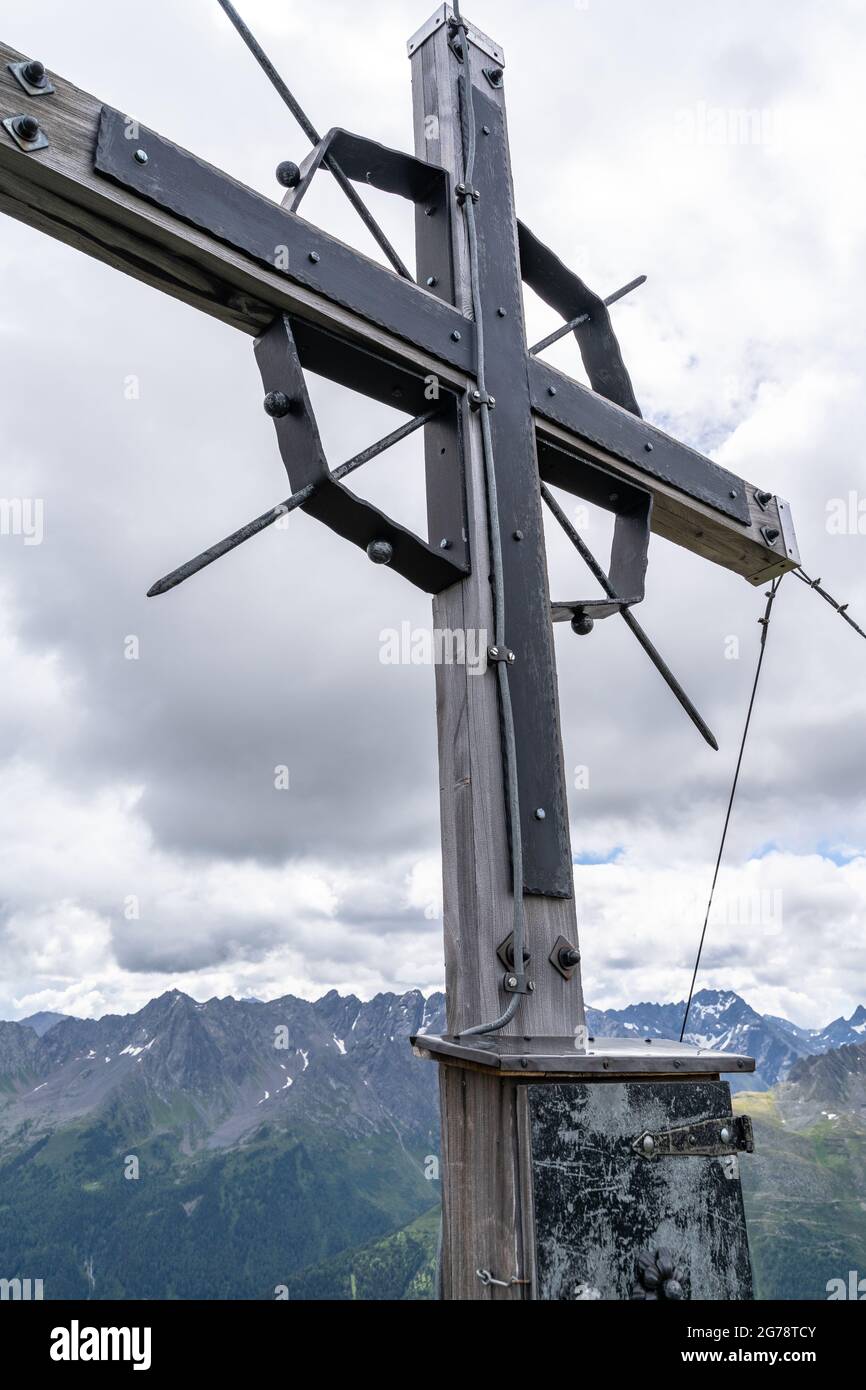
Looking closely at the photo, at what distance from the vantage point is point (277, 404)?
8.48ft

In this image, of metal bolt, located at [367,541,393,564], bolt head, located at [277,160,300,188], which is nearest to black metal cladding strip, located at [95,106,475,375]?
bolt head, located at [277,160,300,188]

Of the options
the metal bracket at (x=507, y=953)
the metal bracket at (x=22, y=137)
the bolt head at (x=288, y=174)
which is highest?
the bolt head at (x=288, y=174)

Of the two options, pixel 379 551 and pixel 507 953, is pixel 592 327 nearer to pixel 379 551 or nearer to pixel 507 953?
pixel 379 551

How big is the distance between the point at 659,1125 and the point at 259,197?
102 inches

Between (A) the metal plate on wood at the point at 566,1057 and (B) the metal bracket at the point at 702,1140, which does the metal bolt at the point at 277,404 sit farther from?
(B) the metal bracket at the point at 702,1140

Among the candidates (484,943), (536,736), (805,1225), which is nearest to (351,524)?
(536,736)

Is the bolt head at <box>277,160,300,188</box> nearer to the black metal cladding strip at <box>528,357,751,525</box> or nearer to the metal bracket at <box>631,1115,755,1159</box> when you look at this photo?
the black metal cladding strip at <box>528,357,751,525</box>

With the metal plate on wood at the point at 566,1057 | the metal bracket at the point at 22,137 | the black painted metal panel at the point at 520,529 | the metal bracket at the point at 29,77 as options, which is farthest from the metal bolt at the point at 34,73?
the metal plate on wood at the point at 566,1057

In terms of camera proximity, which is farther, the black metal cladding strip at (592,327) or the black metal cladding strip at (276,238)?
the black metal cladding strip at (592,327)

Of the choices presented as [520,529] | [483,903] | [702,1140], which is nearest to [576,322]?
[520,529]

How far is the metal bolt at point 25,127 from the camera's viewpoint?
222cm

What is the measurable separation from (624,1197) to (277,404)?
6.90 feet

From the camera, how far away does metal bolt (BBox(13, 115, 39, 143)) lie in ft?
7.27
